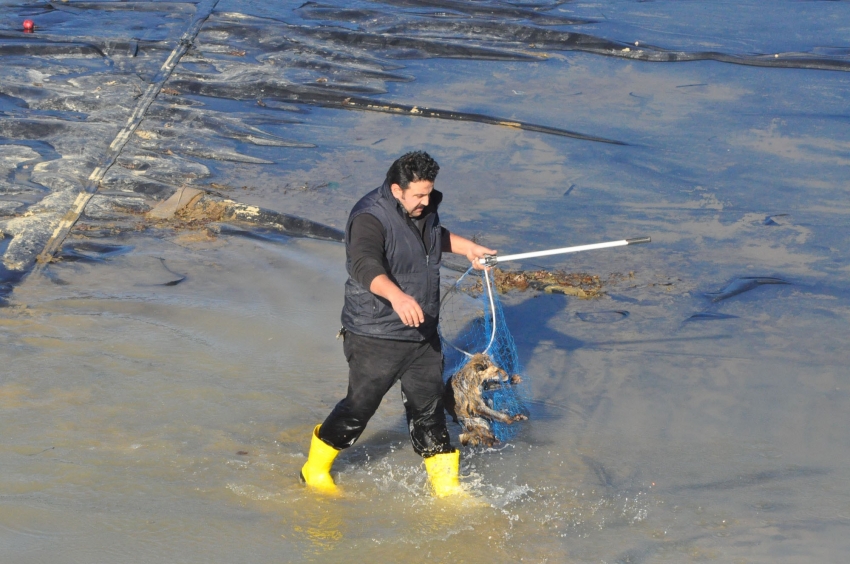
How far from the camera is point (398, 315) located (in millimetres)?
4242

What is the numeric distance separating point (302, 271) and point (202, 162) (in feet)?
9.15

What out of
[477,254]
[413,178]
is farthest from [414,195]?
[477,254]

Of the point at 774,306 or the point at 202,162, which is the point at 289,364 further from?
the point at 202,162

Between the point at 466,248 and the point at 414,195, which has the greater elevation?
the point at 414,195

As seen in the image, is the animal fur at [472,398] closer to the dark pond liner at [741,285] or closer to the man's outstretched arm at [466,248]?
the man's outstretched arm at [466,248]

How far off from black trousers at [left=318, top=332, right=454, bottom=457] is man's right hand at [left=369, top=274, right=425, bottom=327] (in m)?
0.50

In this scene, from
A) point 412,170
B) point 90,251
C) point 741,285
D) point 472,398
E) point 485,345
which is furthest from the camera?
point 90,251

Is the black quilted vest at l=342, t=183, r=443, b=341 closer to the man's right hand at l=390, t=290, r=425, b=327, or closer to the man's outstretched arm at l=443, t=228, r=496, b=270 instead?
the man's outstretched arm at l=443, t=228, r=496, b=270

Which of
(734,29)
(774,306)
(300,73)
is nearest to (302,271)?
(774,306)

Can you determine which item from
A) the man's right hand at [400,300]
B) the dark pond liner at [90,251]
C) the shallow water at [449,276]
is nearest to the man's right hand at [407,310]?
the man's right hand at [400,300]

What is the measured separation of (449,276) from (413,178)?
126 inches

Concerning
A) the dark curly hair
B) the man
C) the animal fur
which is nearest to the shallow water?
the animal fur

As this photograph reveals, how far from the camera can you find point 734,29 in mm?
13414

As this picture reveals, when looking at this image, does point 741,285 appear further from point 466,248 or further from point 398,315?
point 398,315
